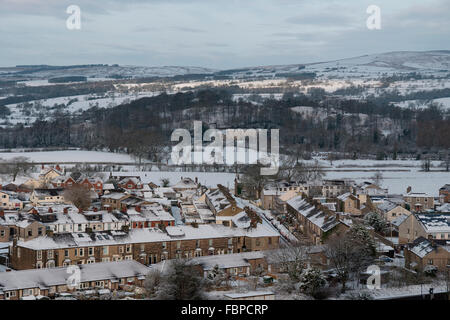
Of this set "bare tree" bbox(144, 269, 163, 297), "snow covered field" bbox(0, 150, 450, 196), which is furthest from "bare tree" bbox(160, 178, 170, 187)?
"bare tree" bbox(144, 269, 163, 297)

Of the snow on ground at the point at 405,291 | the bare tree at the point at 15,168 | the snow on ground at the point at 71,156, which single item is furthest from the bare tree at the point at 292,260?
the snow on ground at the point at 71,156

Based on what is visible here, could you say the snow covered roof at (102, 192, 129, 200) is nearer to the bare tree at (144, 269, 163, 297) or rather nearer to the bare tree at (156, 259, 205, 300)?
the bare tree at (144, 269, 163, 297)

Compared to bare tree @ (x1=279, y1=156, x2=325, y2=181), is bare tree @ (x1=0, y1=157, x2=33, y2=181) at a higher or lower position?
higher

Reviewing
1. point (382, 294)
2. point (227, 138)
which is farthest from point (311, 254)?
point (227, 138)

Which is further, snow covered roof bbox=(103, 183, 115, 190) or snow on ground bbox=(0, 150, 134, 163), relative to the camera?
snow on ground bbox=(0, 150, 134, 163)

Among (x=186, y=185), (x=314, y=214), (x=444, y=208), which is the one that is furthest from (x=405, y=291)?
(x=186, y=185)
